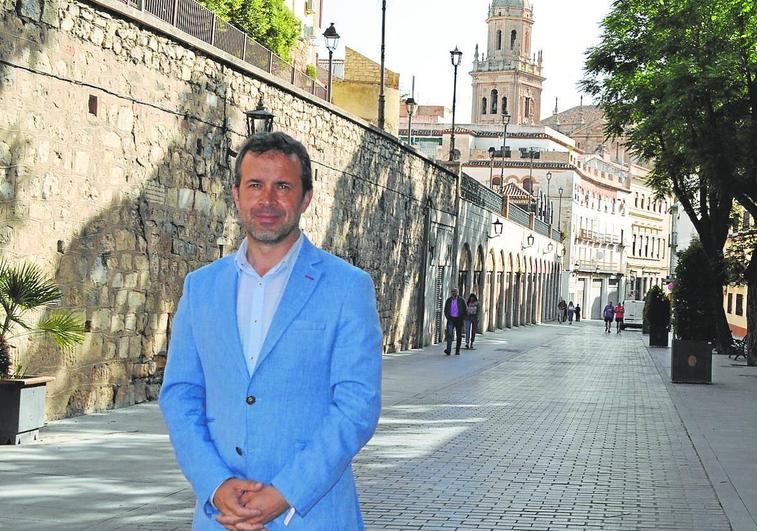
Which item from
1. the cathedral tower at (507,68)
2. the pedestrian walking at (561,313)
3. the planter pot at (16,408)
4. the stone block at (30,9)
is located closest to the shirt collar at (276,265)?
the planter pot at (16,408)

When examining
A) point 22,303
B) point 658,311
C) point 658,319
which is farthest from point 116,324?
point 658,319

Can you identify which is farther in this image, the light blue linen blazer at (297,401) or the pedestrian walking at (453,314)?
the pedestrian walking at (453,314)

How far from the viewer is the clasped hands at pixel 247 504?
3.46 meters

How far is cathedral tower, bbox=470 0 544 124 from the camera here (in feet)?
496

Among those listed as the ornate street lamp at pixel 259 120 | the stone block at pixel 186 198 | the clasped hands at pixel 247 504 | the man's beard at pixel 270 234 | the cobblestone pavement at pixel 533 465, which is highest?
the ornate street lamp at pixel 259 120

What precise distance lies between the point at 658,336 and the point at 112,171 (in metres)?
32.5

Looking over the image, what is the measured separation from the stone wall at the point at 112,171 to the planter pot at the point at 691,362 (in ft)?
30.9

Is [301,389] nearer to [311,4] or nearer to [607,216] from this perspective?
[311,4]

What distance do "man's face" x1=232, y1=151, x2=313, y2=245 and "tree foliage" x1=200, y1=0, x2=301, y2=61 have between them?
34.6m

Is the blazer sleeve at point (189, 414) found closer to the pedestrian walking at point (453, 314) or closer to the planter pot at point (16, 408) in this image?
the planter pot at point (16, 408)

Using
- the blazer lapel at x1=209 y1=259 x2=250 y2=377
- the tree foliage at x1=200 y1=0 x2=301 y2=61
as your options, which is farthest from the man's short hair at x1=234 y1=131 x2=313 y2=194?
the tree foliage at x1=200 y1=0 x2=301 y2=61

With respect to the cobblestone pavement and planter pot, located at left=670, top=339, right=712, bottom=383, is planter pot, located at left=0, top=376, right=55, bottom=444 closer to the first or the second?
the cobblestone pavement

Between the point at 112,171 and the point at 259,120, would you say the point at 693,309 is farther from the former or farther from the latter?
the point at 112,171

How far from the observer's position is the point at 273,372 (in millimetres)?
3617
